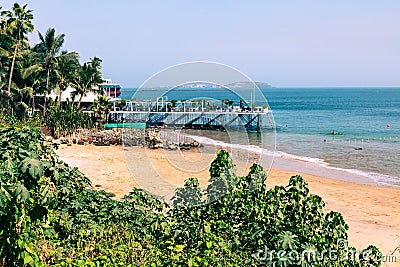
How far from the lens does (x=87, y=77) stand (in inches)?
1337

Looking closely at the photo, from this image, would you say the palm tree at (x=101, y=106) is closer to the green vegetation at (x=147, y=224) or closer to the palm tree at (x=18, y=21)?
the palm tree at (x=18, y=21)

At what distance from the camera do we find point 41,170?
4867 millimetres

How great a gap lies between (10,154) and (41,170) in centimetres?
62

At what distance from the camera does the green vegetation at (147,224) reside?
196 inches

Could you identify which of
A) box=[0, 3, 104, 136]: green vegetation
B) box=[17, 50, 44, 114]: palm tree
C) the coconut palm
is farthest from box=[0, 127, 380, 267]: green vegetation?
the coconut palm

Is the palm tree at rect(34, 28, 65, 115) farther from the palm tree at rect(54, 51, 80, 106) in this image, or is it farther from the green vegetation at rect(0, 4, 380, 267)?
the green vegetation at rect(0, 4, 380, 267)

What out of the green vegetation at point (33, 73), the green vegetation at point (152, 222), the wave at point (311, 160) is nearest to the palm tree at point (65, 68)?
the green vegetation at point (33, 73)

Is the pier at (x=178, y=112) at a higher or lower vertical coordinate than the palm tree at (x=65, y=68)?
lower

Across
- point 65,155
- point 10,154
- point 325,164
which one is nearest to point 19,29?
point 65,155

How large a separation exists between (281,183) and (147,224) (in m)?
12.9

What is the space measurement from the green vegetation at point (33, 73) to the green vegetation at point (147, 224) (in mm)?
20859

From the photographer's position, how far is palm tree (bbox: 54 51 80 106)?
30.8 metres

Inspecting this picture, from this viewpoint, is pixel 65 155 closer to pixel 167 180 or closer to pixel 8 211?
pixel 167 180

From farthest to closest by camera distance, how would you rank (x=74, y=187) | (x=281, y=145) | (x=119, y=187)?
(x=281, y=145) → (x=119, y=187) → (x=74, y=187)
